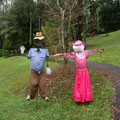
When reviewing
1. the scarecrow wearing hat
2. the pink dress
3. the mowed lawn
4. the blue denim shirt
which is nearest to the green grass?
the mowed lawn

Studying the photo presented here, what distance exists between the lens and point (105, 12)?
38.2 metres

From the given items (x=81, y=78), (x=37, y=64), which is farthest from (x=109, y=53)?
(x=37, y=64)

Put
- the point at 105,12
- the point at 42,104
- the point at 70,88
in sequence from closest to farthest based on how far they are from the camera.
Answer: the point at 42,104 → the point at 70,88 → the point at 105,12

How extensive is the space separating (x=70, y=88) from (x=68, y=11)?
3.46 metres

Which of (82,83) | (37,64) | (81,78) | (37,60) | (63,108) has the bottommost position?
(63,108)

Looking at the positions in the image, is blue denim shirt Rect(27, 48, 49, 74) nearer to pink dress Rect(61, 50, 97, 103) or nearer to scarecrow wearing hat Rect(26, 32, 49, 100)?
scarecrow wearing hat Rect(26, 32, 49, 100)

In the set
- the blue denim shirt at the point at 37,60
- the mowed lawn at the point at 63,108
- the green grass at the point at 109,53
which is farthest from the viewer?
the green grass at the point at 109,53

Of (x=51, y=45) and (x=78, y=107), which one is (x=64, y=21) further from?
(x=78, y=107)

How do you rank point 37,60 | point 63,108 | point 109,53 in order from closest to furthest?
point 37,60
point 63,108
point 109,53

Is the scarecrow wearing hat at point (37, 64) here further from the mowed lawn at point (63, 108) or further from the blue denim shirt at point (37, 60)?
the mowed lawn at point (63, 108)

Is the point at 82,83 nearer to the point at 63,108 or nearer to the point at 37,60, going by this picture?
the point at 63,108

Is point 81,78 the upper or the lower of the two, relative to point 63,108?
upper

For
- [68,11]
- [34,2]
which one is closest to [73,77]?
[68,11]

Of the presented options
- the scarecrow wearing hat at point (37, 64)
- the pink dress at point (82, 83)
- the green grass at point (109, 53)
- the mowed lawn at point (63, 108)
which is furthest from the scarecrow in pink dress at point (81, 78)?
the green grass at point (109, 53)
